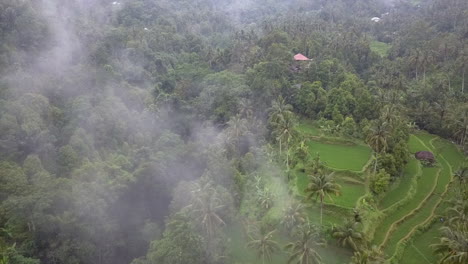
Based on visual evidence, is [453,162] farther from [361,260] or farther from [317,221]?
[361,260]

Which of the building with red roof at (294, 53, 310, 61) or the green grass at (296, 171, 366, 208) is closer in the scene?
the green grass at (296, 171, 366, 208)

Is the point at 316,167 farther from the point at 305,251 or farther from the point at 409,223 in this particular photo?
the point at 305,251

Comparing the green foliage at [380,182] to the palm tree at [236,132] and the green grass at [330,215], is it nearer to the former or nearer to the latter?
the green grass at [330,215]

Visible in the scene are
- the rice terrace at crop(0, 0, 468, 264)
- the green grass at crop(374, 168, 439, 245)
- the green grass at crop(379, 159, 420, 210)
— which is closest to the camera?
the rice terrace at crop(0, 0, 468, 264)

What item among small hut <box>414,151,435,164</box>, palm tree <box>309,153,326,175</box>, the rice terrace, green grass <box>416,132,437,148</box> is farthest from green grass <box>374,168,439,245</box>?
green grass <box>416,132,437,148</box>

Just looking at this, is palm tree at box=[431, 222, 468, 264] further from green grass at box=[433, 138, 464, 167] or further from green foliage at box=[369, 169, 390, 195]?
green grass at box=[433, 138, 464, 167]

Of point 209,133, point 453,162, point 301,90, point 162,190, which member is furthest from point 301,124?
point 162,190

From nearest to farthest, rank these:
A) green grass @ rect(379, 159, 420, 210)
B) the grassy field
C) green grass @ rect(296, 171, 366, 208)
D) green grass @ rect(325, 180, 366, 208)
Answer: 1. the grassy field
2. green grass @ rect(325, 180, 366, 208)
3. green grass @ rect(296, 171, 366, 208)
4. green grass @ rect(379, 159, 420, 210)
